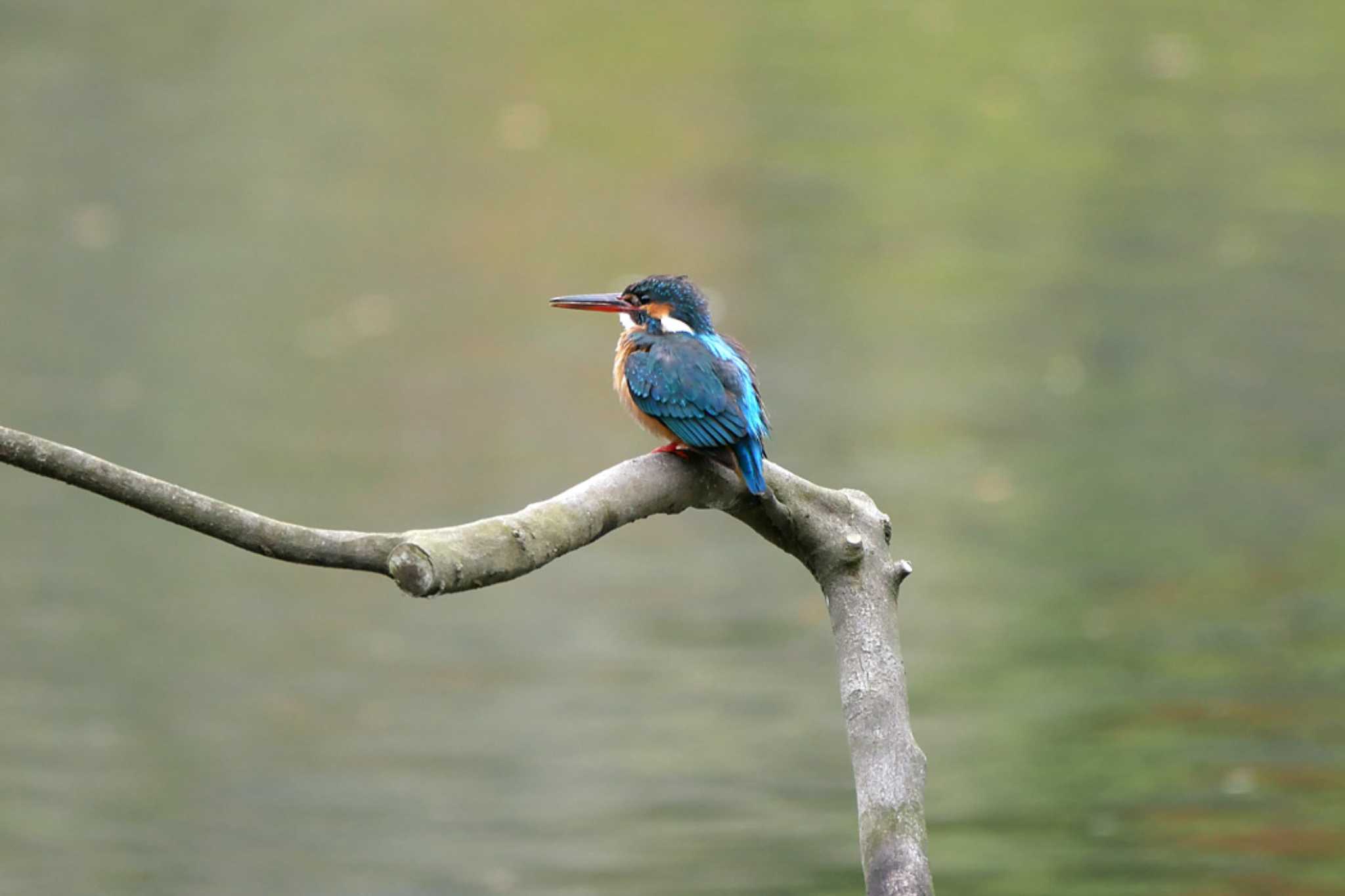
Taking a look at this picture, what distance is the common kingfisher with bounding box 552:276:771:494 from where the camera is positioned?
244 centimetres

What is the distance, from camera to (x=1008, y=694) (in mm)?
6109

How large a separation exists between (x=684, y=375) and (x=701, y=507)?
32 cm

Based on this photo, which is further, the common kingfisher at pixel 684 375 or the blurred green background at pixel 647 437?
the blurred green background at pixel 647 437

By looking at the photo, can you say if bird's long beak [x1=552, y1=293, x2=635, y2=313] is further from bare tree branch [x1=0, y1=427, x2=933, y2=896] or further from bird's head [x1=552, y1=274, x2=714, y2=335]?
bare tree branch [x1=0, y1=427, x2=933, y2=896]

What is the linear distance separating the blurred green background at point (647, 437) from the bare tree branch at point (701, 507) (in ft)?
8.69

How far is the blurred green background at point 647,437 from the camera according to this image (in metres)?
5.43

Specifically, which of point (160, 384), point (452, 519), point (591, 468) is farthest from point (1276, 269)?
point (160, 384)

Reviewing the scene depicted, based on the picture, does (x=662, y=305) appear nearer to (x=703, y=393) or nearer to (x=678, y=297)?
(x=678, y=297)

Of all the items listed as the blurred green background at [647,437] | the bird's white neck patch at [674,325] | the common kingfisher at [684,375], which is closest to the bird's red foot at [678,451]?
the common kingfisher at [684,375]

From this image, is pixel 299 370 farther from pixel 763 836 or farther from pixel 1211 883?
pixel 1211 883

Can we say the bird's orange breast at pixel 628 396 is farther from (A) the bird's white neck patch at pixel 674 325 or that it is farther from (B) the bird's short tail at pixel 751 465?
(B) the bird's short tail at pixel 751 465

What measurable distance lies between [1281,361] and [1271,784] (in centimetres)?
362

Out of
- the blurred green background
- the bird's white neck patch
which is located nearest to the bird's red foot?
the bird's white neck patch

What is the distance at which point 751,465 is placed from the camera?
233cm
